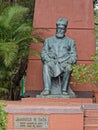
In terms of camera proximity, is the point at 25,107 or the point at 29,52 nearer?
the point at 25,107

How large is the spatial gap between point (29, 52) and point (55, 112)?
11.5 ft

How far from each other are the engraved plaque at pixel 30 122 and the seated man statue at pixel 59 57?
208 centimetres

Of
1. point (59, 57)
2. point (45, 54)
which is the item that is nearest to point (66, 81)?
point (59, 57)

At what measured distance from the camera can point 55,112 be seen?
8242 mm

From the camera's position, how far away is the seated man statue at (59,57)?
34.3ft

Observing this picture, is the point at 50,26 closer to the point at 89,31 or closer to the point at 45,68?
the point at 89,31

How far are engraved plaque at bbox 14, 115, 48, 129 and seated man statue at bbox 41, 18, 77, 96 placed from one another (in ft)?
6.81

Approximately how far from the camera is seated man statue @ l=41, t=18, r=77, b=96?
10448 millimetres

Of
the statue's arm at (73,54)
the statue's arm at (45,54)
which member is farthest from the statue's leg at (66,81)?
the statue's arm at (45,54)

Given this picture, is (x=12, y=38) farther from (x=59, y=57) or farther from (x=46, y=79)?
(x=46, y=79)

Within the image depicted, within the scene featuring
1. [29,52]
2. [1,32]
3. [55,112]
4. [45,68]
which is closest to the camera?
[55,112]

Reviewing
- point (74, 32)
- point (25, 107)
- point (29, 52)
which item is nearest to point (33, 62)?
point (29, 52)

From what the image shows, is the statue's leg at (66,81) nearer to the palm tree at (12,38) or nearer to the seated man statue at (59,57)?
the seated man statue at (59,57)

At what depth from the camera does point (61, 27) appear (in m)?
10.7
